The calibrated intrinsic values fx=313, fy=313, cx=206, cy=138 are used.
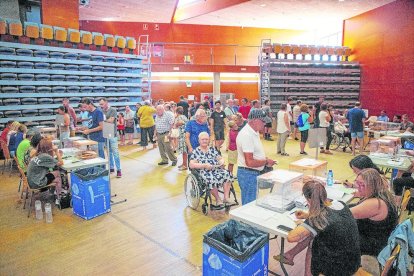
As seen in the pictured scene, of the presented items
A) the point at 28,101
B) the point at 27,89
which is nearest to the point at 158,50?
the point at 27,89

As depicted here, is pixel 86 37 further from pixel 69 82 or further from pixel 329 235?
pixel 329 235

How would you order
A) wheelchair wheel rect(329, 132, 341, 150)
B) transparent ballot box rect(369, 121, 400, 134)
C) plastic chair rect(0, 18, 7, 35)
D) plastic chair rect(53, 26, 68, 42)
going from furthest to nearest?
wheelchair wheel rect(329, 132, 341, 150) → plastic chair rect(53, 26, 68, 42) → transparent ballot box rect(369, 121, 400, 134) → plastic chair rect(0, 18, 7, 35)

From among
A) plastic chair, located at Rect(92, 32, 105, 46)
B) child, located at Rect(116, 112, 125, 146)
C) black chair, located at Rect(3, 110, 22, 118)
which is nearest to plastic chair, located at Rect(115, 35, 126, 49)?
plastic chair, located at Rect(92, 32, 105, 46)

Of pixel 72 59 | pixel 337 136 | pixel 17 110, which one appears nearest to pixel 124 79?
pixel 72 59

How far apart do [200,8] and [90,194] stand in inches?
544

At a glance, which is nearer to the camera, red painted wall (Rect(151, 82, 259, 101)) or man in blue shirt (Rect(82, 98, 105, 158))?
man in blue shirt (Rect(82, 98, 105, 158))

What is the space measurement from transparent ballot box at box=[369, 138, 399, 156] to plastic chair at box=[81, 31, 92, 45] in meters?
9.55

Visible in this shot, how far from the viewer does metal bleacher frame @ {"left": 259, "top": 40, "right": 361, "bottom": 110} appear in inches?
557

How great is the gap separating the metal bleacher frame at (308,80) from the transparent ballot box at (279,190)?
10839 millimetres

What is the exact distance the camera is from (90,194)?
193 inches

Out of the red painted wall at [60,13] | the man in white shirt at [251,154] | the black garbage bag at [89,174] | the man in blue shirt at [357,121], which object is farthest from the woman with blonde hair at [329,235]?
the red painted wall at [60,13]

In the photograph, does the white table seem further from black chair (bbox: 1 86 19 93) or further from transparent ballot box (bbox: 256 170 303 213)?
black chair (bbox: 1 86 19 93)

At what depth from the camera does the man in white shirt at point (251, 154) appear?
3.89 metres

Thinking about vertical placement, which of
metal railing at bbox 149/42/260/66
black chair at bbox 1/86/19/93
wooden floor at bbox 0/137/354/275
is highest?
metal railing at bbox 149/42/260/66
